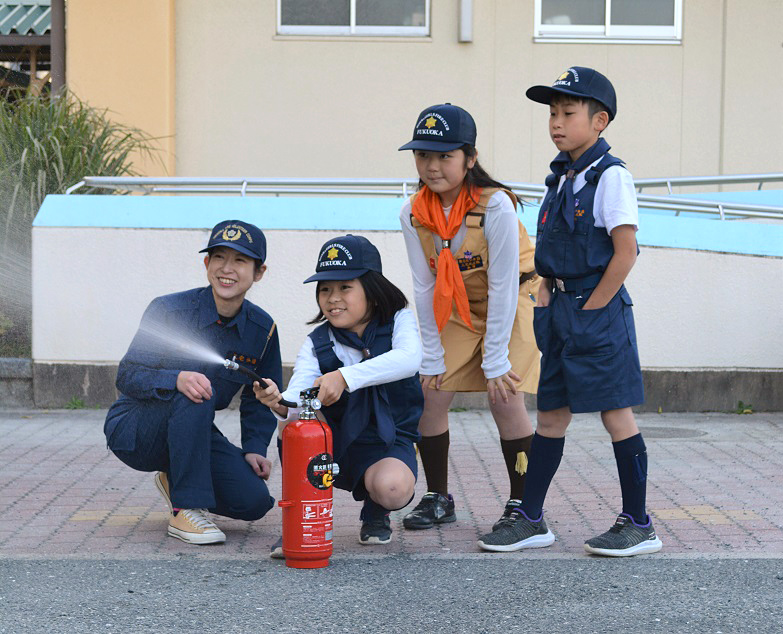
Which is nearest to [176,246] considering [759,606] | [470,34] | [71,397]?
[71,397]

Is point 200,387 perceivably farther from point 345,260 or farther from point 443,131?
point 443,131

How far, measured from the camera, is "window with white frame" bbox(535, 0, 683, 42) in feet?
38.1

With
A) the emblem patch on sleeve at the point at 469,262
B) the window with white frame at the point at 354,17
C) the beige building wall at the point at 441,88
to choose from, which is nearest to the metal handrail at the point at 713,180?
the beige building wall at the point at 441,88

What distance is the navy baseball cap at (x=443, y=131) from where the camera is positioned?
Result: 4.77 meters

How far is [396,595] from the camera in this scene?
4086mm

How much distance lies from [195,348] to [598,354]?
166cm

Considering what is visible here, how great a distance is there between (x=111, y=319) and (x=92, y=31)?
3.79 meters

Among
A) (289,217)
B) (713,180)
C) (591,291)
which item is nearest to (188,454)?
(591,291)

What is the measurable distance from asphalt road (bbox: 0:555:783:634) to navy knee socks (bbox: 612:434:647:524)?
225mm

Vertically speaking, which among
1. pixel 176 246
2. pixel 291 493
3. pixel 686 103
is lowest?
pixel 291 493

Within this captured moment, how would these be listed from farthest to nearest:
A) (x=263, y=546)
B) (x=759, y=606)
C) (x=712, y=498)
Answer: (x=712, y=498) < (x=263, y=546) < (x=759, y=606)

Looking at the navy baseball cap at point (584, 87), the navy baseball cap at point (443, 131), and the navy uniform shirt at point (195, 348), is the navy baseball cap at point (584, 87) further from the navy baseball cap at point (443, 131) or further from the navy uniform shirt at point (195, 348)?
the navy uniform shirt at point (195, 348)

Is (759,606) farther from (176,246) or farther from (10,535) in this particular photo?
(176,246)

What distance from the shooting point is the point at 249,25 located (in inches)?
445
